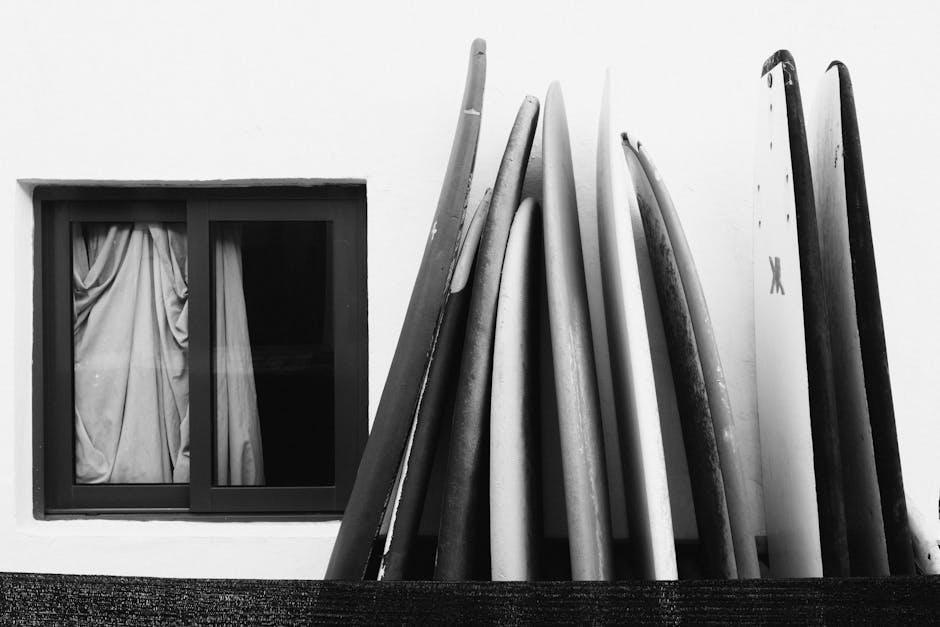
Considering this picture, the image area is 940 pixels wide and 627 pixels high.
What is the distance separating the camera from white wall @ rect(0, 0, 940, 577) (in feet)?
4.76

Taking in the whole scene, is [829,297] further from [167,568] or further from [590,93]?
[167,568]

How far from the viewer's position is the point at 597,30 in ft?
4.77

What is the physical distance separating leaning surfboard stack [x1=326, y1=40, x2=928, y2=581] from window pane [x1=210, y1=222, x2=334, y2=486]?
1.55ft

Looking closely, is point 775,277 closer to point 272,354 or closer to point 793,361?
point 793,361

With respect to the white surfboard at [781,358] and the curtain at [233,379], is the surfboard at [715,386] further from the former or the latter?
the curtain at [233,379]

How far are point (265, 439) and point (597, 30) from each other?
1.27 metres

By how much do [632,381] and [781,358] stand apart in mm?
387

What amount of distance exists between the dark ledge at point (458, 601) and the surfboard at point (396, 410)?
395mm

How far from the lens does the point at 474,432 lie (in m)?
1.01

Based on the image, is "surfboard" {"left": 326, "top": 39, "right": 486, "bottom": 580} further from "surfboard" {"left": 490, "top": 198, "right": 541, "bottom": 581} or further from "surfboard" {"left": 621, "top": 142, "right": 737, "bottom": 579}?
"surfboard" {"left": 621, "top": 142, "right": 737, "bottom": 579}

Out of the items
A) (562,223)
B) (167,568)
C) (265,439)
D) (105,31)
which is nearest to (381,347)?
(265,439)

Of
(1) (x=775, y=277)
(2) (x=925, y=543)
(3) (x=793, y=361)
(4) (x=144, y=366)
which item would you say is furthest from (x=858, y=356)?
(4) (x=144, y=366)

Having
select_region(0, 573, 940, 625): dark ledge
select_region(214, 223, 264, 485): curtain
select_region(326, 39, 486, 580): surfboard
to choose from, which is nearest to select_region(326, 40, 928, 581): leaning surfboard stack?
select_region(326, 39, 486, 580): surfboard

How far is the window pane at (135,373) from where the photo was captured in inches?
61.9
